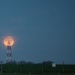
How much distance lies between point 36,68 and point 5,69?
18.0 feet

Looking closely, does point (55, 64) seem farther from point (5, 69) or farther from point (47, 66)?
point (5, 69)

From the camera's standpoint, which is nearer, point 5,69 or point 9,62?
point 5,69

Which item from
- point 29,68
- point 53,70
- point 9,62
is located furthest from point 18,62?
point 53,70

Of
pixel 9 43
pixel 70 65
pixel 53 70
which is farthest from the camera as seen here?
pixel 9 43

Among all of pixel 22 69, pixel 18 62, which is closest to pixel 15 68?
pixel 22 69

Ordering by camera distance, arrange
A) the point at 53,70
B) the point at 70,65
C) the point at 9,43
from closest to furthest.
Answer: the point at 53,70, the point at 70,65, the point at 9,43

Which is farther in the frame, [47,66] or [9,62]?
[9,62]

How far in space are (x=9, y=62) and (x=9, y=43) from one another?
5604mm

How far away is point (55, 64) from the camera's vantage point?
57.6 meters

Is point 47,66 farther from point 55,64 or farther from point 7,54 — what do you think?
point 7,54

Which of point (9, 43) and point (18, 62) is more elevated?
point (9, 43)

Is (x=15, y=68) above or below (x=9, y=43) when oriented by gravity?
below

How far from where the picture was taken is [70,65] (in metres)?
61.9

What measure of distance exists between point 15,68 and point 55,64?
23.7 feet
